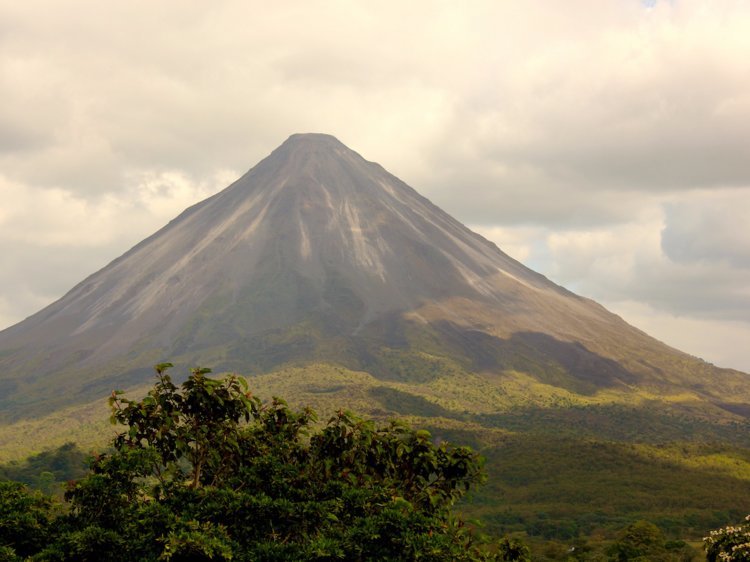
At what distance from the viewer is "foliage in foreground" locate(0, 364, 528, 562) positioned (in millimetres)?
19016

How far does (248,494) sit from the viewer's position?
20.7 metres

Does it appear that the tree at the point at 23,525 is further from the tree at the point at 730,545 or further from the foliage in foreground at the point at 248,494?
the tree at the point at 730,545

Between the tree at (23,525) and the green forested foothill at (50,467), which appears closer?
the tree at (23,525)

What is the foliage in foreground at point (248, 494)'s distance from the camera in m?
19.0

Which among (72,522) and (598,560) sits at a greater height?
(72,522)

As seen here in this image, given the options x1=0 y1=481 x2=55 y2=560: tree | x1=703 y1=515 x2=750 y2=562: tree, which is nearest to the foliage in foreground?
x1=0 y1=481 x2=55 y2=560: tree

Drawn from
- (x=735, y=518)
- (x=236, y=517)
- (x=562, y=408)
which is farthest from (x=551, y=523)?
(x=562, y=408)

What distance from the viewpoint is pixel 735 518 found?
91250mm

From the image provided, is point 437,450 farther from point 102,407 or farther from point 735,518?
point 102,407

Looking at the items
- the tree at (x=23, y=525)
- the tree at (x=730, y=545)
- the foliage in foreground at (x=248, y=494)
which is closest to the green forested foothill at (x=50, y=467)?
the tree at (x=23, y=525)

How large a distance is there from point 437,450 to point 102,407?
535 ft

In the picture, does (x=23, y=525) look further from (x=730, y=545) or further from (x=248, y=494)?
(x=730, y=545)

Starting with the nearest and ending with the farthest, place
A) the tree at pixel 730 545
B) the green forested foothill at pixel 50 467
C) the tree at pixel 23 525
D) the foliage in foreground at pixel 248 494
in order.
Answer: the foliage in foreground at pixel 248 494 → the tree at pixel 23 525 → the tree at pixel 730 545 → the green forested foothill at pixel 50 467

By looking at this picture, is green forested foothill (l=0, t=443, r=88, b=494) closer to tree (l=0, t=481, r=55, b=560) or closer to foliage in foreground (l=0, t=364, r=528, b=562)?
tree (l=0, t=481, r=55, b=560)
